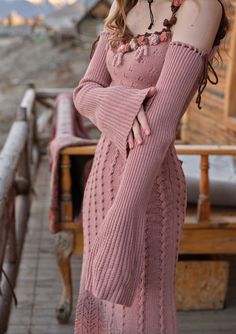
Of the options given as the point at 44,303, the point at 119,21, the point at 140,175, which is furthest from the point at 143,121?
the point at 44,303

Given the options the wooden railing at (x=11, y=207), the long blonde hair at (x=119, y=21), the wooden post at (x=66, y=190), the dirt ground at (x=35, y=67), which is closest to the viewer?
the long blonde hair at (x=119, y=21)

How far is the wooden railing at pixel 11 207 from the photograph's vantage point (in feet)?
10.4

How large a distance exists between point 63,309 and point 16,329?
29 cm

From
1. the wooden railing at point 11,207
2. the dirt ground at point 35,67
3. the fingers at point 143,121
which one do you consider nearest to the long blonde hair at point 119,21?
the fingers at point 143,121

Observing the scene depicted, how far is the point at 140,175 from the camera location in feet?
→ 5.17

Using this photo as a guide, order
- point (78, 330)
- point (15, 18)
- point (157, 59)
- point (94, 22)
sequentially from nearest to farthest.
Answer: point (157, 59), point (78, 330), point (94, 22), point (15, 18)

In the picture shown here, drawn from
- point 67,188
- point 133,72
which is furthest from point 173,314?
point 67,188

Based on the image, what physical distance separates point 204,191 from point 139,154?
175 centimetres

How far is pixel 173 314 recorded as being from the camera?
1898 mm

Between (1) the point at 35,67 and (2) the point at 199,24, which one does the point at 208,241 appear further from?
(1) the point at 35,67

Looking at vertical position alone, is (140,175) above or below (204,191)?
below

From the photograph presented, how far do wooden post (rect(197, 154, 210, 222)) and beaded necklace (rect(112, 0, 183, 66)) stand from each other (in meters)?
1.52

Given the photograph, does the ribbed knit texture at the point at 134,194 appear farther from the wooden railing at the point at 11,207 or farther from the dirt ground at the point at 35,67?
the dirt ground at the point at 35,67

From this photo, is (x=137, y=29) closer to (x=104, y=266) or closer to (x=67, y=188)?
(x=104, y=266)
